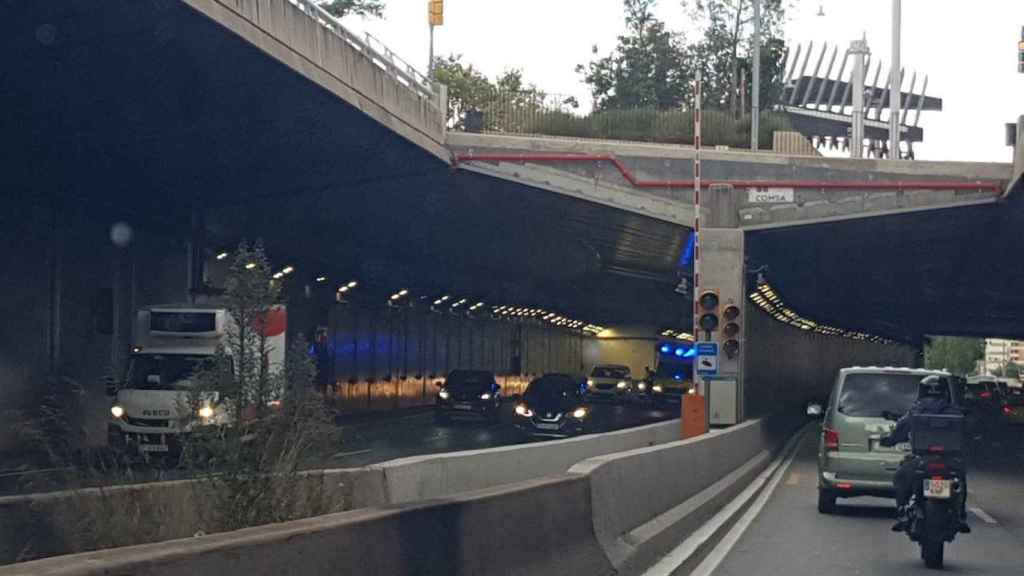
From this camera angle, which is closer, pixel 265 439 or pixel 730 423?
pixel 265 439

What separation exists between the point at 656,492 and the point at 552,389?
25472 mm

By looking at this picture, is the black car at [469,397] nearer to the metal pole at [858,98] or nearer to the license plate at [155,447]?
the metal pole at [858,98]

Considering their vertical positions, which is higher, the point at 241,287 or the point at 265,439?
the point at 241,287

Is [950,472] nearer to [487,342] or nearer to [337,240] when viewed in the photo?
[337,240]

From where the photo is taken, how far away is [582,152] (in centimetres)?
4162

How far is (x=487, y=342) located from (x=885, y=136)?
41.0 m

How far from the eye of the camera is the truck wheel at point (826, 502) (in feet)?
67.1

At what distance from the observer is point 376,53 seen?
1266 inches

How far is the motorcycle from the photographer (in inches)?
576

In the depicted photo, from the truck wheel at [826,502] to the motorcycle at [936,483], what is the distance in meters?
5.35

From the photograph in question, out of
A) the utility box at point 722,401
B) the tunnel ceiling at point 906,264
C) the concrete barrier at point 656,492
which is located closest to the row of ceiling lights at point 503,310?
the tunnel ceiling at point 906,264

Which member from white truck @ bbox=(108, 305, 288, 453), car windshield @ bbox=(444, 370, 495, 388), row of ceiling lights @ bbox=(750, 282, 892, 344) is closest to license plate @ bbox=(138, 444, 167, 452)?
white truck @ bbox=(108, 305, 288, 453)

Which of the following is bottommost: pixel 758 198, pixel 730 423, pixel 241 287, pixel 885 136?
pixel 730 423

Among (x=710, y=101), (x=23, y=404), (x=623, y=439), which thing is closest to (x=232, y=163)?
(x=23, y=404)
